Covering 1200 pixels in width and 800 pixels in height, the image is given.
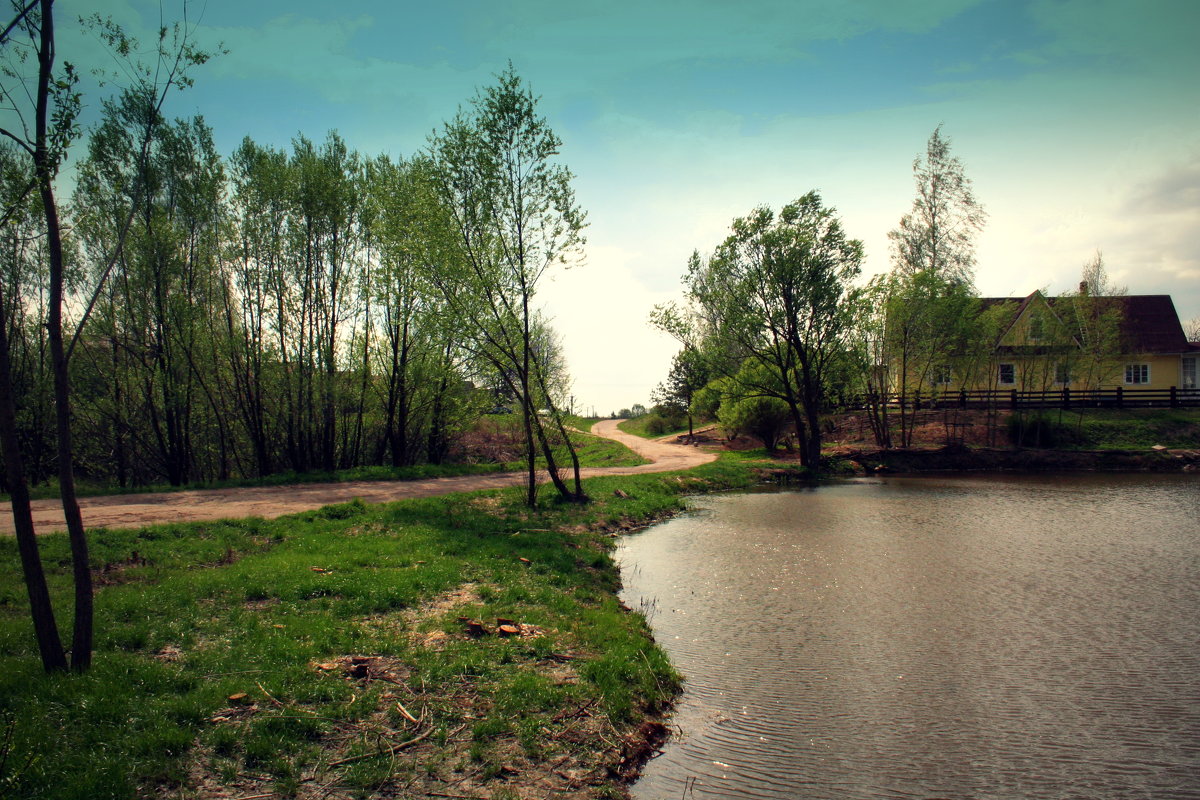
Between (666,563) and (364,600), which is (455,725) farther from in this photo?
(666,563)

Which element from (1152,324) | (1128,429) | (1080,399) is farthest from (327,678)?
(1152,324)

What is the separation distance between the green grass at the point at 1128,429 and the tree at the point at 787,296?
17.6m

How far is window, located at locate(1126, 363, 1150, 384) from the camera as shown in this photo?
4500 centimetres

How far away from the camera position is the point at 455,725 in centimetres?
584

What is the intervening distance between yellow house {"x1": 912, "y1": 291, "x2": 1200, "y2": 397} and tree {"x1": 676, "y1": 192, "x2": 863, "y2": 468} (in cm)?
1102

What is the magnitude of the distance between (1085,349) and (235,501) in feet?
142

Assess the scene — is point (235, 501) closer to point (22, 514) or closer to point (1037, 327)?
point (22, 514)

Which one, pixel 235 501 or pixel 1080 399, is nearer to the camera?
pixel 235 501

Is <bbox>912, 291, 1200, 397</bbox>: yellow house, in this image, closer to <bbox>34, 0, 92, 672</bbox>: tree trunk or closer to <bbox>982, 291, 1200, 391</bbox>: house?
<bbox>982, 291, 1200, 391</bbox>: house

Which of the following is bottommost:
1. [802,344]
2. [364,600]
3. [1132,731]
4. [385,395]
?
[1132,731]

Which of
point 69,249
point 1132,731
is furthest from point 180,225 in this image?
point 1132,731

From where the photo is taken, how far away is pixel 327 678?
636cm

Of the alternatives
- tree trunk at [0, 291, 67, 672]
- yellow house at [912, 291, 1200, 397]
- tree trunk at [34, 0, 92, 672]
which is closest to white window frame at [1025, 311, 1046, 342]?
yellow house at [912, 291, 1200, 397]

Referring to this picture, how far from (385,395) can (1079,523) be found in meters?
24.7
